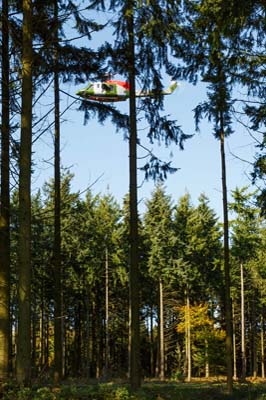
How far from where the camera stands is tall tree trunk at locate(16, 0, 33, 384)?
25.6 feet

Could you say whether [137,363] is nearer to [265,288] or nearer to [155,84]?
[155,84]

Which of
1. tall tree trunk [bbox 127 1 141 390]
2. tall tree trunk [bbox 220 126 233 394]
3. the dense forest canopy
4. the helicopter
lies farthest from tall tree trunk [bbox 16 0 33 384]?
tall tree trunk [bbox 220 126 233 394]

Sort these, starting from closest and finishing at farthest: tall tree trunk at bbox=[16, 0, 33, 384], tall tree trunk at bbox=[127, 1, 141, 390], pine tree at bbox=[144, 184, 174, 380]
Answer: tall tree trunk at bbox=[16, 0, 33, 384] → tall tree trunk at bbox=[127, 1, 141, 390] → pine tree at bbox=[144, 184, 174, 380]

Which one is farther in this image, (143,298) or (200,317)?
(143,298)

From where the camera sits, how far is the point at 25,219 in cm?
802

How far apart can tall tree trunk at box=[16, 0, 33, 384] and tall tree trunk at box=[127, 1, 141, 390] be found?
4607mm

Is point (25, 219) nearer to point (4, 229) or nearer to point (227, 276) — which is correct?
point (4, 229)

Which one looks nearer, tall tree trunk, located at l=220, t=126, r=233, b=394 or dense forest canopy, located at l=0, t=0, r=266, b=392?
dense forest canopy, located at l=0, t=0, r=266, b=392

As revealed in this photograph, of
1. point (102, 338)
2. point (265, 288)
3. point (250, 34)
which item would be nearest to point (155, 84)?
point (250, 34)

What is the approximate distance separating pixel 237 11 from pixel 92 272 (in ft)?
101

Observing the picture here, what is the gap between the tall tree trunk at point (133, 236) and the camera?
12297mm

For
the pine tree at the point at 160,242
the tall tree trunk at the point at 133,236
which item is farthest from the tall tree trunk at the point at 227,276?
the pine tree at the point at 160,242

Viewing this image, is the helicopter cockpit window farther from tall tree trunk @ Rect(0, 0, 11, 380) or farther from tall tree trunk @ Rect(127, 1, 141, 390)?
tall tree trunk @ Rect(0, 0, 11, 380)

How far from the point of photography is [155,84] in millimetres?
13695
